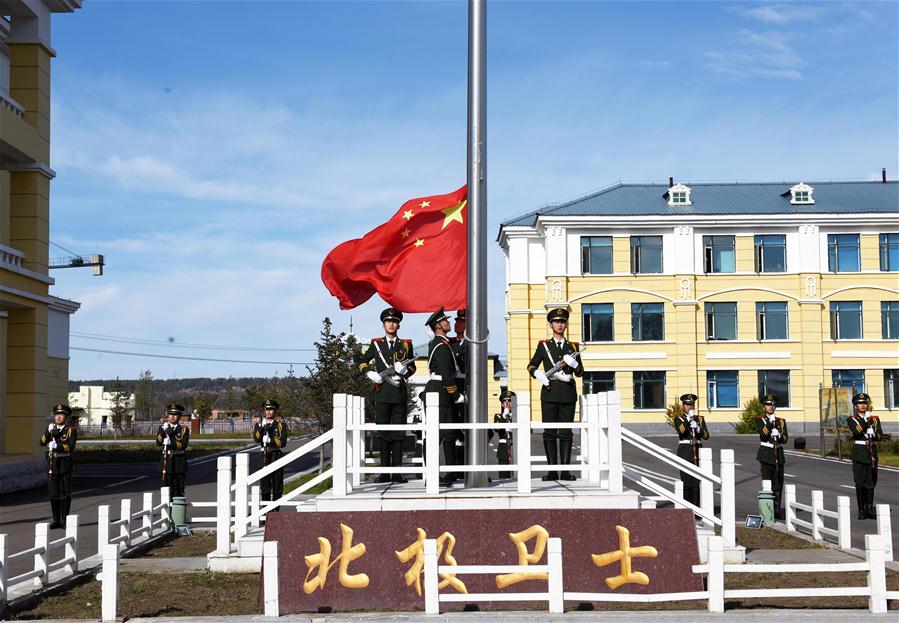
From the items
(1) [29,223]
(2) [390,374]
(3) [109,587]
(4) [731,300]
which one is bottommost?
(3) [109,587]

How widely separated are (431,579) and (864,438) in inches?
432

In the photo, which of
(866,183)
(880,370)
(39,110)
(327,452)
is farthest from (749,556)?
(866,183)

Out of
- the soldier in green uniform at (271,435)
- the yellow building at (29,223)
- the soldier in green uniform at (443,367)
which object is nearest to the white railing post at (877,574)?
the soldier in green uniform at (443,367)

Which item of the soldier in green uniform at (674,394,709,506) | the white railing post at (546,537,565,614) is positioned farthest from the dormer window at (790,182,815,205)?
the white railing post at (546,537,565,614)

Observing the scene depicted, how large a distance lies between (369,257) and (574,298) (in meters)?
38.8

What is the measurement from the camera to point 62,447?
16.5m

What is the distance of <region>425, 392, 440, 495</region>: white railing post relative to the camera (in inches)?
387

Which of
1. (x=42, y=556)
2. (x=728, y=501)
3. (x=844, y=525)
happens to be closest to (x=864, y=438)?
(x=844, y=525)

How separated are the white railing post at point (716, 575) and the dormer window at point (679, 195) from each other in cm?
4563

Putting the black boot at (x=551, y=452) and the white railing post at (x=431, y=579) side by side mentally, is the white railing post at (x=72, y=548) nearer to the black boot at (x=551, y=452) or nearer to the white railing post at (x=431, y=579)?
the white railing post at (x=431, y=579)

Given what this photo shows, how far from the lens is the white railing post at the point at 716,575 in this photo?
8.56 metres

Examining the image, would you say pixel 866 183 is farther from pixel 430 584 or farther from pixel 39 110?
pixel 430 584

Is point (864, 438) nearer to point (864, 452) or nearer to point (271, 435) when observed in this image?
point (864, 452)

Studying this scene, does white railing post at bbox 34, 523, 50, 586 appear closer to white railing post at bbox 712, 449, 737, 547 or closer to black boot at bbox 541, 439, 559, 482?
black boot at bbox 541, 439, 559, 482
